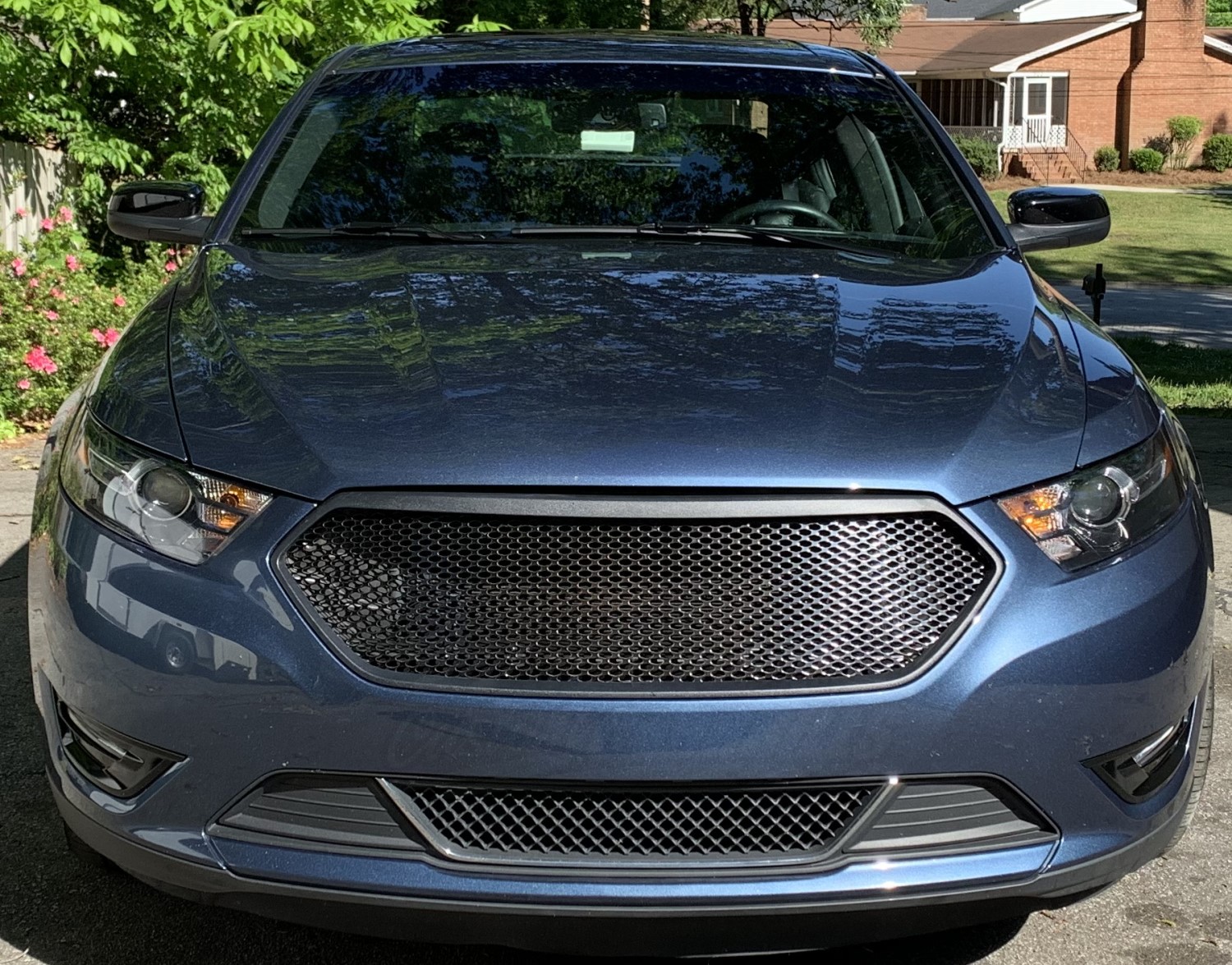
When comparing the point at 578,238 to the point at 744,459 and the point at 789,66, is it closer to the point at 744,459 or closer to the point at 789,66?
the point at 789,66

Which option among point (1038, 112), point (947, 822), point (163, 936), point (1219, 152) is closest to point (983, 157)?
point (1038, 112)

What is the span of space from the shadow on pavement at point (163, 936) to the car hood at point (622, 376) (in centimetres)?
88

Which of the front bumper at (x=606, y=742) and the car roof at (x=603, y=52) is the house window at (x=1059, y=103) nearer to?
the car roof at (x=603, y=52)

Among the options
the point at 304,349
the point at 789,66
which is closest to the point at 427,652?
the point at 304,349

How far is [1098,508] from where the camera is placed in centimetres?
235

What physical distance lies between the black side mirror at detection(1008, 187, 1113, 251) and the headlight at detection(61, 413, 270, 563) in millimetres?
2300

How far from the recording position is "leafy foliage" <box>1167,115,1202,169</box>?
48.2m

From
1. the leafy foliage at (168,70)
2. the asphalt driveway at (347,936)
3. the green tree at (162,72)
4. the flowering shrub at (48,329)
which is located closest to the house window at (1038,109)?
the leafy foliage at (168,70)

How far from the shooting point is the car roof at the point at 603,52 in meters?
4.12

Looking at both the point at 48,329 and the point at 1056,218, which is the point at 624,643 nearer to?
the point at 1056,218

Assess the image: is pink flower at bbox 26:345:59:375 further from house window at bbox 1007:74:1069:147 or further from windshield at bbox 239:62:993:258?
house window at bbox 1007:74:1069:147

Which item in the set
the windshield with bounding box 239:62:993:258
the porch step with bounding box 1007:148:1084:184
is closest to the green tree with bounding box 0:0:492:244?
the windshield with bounding box 239:62:993:258

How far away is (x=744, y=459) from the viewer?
2.21 m

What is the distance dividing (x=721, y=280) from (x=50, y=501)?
52.7 inches
